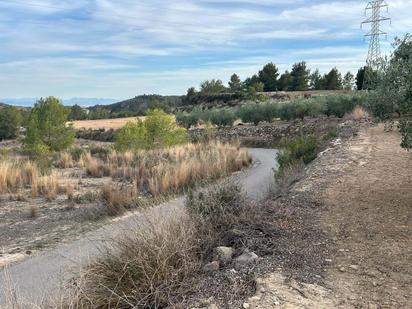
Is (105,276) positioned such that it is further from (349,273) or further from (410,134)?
(410,134)

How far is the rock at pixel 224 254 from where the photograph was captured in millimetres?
5887

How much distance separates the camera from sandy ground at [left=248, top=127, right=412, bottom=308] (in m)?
4.80

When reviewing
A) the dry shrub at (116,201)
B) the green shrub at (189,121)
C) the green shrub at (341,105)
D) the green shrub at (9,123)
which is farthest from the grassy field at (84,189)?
the green shrub at (9,123)

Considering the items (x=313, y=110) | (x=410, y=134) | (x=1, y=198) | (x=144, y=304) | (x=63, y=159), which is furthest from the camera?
Result: (x=313, y=110)

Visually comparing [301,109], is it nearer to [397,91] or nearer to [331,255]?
[397,91]

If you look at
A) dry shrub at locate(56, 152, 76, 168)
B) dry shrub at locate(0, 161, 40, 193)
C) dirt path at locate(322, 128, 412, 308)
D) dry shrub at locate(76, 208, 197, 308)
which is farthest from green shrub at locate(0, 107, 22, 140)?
dry shrub at locate(76, 208, 197, 308)

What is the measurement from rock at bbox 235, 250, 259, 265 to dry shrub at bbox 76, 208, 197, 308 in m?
0.53

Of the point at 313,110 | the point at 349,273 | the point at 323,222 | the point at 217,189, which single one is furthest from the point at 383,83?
the point at 313,110

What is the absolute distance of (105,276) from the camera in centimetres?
545

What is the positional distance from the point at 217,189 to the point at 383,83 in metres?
3.32

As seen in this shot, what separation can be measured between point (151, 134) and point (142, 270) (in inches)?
928

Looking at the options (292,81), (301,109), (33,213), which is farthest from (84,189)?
(292,81)

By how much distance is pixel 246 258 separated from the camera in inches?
230

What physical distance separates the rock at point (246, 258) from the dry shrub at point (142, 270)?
1.74 ft
